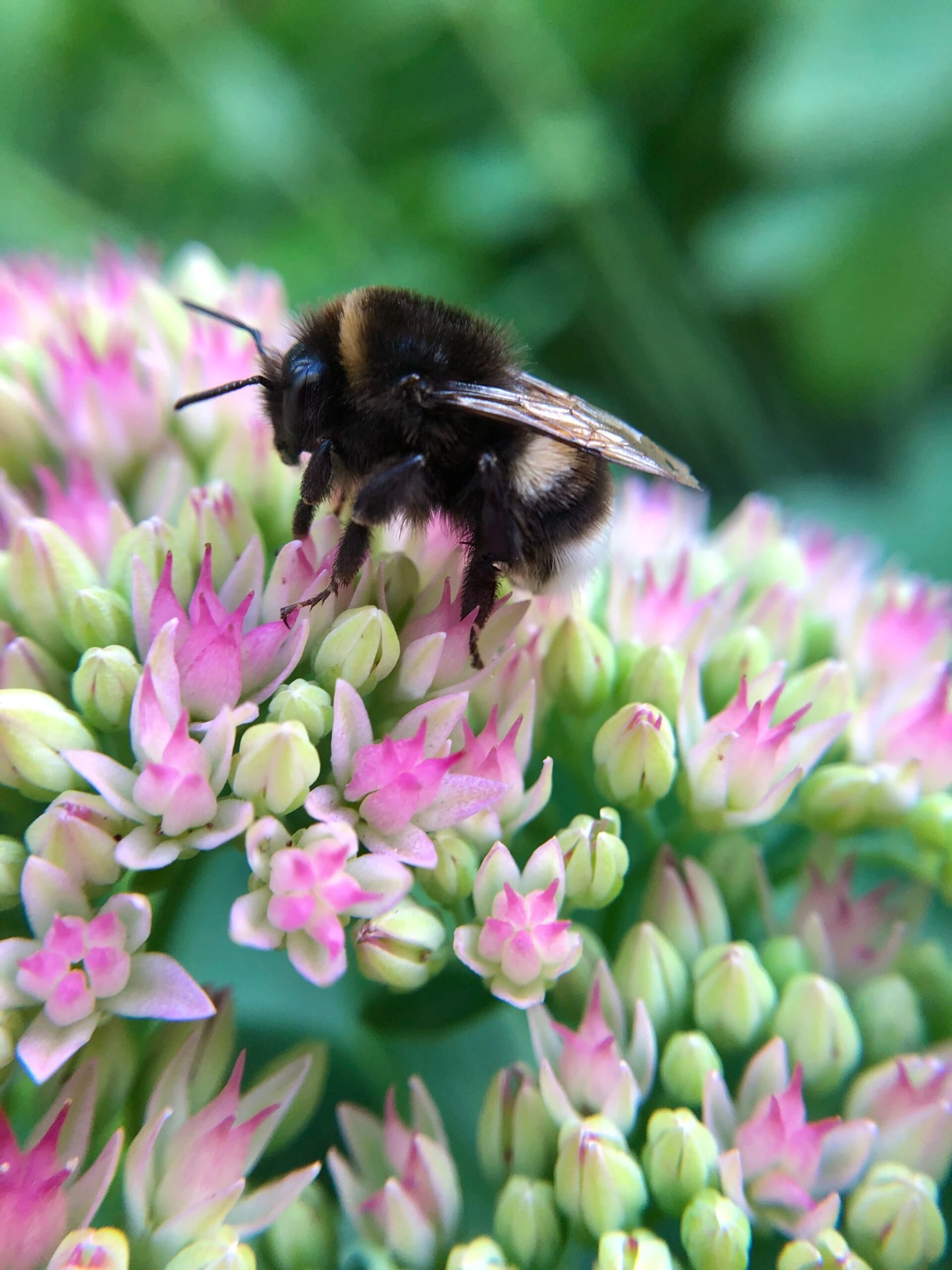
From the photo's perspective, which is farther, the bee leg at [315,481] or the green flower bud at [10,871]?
the bee leg at [315,481]

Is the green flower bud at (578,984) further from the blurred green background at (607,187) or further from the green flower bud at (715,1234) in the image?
the blurred green background at (607,187)

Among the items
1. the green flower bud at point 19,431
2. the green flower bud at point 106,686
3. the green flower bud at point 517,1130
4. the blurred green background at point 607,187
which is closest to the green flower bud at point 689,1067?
the green flower bud at point 517,1130

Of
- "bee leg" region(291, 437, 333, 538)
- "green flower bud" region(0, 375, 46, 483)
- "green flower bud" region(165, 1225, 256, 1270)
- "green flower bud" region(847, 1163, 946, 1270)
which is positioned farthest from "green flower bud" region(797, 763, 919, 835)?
"green flower bud" region(0, 375, 46, 483)

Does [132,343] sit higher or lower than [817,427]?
lower

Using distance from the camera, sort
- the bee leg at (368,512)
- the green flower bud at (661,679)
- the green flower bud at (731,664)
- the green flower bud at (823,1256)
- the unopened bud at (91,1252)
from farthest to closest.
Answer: the green flower bud at (731,664)
the green flower bud at (661,679)
the bee leg at (368,512)
the green flower bud at (823,1256)
the unopened bud at (91,1252)

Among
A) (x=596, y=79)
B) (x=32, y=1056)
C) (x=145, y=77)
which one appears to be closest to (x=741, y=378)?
A: (x=596, y=79)

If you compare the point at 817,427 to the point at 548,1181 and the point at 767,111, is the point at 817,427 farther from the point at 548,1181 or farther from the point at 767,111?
the point at 548,1181
